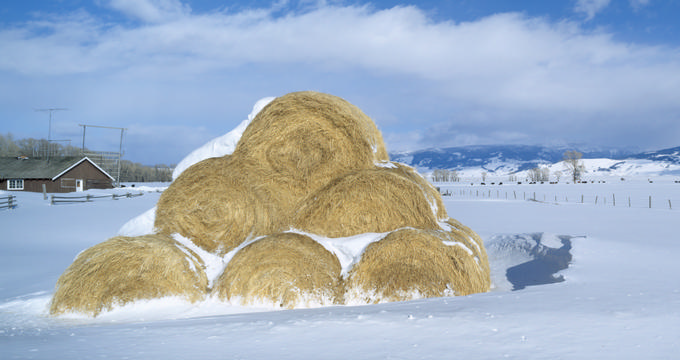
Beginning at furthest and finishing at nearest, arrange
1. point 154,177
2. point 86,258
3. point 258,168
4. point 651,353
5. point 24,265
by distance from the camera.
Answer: point 154,177 < point 24,265 < point 258,168 < point 86,258 < point 651,353

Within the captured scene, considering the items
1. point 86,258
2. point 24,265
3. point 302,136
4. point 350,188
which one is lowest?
point 24,265

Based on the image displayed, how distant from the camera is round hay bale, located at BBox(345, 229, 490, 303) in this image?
6.66 metres

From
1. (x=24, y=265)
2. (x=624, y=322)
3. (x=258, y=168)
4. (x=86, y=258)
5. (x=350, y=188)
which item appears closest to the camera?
(x=624, y=322)

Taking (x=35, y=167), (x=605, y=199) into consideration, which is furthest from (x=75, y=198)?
(x=605, y=199)

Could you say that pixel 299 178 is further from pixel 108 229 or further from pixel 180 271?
pixel 108 229

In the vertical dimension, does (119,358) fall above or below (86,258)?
below

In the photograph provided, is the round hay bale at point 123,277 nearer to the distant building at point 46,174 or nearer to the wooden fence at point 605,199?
the wooden fence at point 605,199

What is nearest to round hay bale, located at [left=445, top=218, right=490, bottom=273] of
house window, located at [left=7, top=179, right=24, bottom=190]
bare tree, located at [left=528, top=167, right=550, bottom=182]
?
house window, located at [left=7, top=179, right=24, bottom=190]

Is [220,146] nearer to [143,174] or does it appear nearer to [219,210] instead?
[219,210]

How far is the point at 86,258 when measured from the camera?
6684mm

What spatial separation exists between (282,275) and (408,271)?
1842mm

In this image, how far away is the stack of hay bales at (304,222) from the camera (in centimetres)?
661

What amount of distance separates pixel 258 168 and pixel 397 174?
8.00ft

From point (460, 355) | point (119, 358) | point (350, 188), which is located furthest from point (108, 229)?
point (460, 355)
